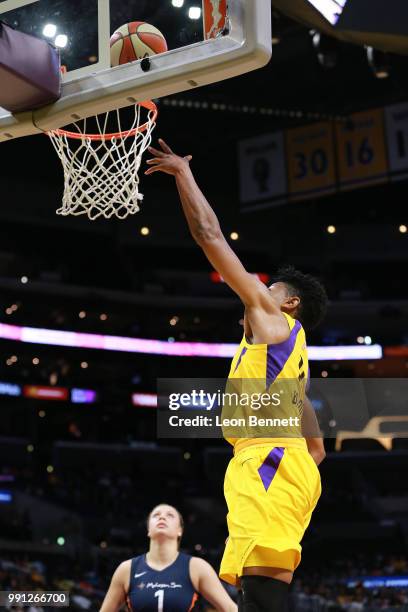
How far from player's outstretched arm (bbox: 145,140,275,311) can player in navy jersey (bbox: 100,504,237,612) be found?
2.32 m

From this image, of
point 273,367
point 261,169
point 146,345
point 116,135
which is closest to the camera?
point 273,367

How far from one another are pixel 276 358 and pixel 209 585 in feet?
7.50

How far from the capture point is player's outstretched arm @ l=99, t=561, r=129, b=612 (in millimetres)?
5264

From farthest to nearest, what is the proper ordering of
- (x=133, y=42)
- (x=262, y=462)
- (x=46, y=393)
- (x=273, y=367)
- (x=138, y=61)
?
(x=46, y=393) → (x=133, y=42) → (x=138, y=61) → (x=273, y=367) → (x=262, y=462)

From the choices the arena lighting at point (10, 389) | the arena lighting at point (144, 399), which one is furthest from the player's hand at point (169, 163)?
the arena lighting at point (144, 399)

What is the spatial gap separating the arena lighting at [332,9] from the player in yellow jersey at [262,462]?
485 cm

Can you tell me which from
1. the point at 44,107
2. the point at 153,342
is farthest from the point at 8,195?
the point at 44,107

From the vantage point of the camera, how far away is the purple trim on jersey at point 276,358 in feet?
11.8

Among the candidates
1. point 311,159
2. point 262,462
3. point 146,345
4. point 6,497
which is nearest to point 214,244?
point 262,462

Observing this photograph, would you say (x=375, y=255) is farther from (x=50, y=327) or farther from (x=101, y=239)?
(x=50, y=327)

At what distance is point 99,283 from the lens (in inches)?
1043

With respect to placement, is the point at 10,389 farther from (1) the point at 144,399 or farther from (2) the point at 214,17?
(2) the point at 214,17

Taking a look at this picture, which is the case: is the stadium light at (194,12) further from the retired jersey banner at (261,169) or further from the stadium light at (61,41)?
the retired jersey banner at (261,169)

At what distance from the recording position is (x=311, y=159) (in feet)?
51.6
